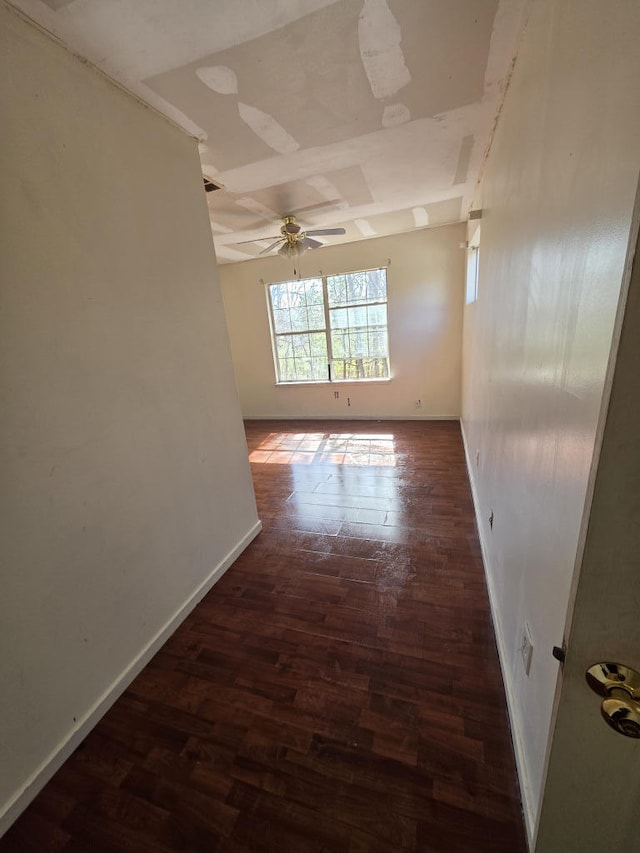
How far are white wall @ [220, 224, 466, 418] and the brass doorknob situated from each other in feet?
14.8

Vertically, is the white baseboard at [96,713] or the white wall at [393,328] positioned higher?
the white wall at [393,328]

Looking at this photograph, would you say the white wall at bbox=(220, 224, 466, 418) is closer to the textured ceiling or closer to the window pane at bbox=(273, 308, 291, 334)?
the window pane at bbox=(273, 308, 291, 334)

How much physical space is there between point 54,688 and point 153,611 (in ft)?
1.47

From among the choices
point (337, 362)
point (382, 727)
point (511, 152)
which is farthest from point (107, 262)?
point (337, 362)

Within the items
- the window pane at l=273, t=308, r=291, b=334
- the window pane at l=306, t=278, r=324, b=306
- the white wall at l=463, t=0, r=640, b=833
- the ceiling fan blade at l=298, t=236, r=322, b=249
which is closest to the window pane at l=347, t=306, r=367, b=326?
the window pane at l=306, t=278, r=324, b=306

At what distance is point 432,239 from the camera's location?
13.9 ft

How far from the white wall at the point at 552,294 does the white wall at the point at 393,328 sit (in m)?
2.89

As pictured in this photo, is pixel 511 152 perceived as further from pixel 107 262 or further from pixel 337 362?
pixel 337 362

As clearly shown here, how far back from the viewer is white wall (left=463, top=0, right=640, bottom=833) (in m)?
0.56

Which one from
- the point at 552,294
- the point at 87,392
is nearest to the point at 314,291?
the point at 87,392

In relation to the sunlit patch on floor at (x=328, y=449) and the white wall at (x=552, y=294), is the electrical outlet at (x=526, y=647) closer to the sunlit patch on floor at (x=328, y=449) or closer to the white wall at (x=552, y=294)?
the white wall at (x=552, y=294)

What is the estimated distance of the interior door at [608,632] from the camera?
0.50 m

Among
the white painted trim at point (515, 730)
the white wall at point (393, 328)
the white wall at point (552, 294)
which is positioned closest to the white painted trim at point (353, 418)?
the white wall at point (393, 328)

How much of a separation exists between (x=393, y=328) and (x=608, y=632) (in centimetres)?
459
